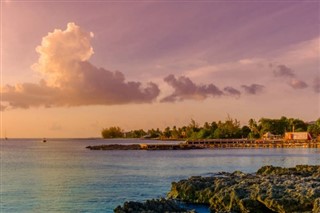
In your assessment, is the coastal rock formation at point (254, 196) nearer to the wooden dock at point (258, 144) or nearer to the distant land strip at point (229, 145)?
the distant land strip at point (229, 145)

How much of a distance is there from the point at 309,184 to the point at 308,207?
5962 mm

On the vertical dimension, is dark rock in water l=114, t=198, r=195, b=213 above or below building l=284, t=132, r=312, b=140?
below

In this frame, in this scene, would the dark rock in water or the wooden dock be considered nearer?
the dark rock in water

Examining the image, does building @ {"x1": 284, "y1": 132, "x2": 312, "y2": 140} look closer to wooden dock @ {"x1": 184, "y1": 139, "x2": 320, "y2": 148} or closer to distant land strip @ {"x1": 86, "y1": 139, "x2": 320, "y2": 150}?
wooden dock @ {"x1": 184, "y1": 139, "x2": 320, "y2": 148}

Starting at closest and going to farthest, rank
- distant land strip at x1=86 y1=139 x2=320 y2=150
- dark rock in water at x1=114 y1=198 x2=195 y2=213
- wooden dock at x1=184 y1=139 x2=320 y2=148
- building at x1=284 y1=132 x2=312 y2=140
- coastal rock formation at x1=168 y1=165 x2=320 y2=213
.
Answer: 1. coastal rock formation at x1=168 y1=165 x2=320 y2=213
2. dark rock in water at x1=114 y1=198 x2=195 y2=213
3. wooden dock at x1=184 y1=139 x2=320 y2=148
4. distant land strip at x1=86 y1=139 x2=320 y2=150
5. building at x1=284 y1=132 x2=312 y2=140

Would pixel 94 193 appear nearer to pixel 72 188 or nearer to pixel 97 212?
pixel 72 188

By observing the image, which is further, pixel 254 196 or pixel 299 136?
pixel 299 136

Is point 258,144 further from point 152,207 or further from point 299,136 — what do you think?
point 152,207

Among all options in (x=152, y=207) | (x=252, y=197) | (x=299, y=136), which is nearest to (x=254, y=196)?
(x=252, y=197)

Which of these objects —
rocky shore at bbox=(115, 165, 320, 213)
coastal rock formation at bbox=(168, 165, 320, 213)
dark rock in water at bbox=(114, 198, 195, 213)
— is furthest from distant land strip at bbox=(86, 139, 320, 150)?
dark rock in water at bbox=(114, 198, 195, 213)

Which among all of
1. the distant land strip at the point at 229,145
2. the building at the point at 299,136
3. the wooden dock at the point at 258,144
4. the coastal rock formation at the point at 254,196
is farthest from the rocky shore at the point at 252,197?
the building at the point at 299,136

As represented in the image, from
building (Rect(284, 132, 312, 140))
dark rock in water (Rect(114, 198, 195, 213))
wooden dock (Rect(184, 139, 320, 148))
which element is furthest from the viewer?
building (Rect(284, 132, 312, 140))

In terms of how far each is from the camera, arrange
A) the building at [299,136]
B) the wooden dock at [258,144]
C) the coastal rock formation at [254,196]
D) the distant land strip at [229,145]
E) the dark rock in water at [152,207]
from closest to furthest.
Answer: the coastal rock formation at [254,196]
the dark rock in water at [152,207]
the wooden dock at [258,144]
the distant land strip at [229,145]
the building at [299,136]

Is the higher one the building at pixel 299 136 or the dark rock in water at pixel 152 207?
the building at pixel 299 136
